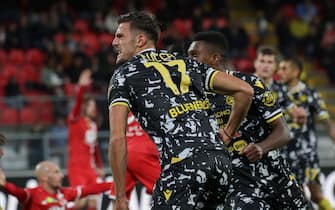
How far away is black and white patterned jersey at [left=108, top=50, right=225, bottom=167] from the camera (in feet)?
19.4

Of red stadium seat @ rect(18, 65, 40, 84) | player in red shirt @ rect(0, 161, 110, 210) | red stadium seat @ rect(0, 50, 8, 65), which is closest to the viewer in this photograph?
player in red shirt @ rect(0, 161, 110, 210)

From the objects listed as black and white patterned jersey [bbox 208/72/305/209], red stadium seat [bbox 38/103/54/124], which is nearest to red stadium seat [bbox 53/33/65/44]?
red stadium seat [bbox 38/103/54/124]

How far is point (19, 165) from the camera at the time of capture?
14734 mm

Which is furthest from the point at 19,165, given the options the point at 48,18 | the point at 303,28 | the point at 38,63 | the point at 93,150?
the point at 303,28

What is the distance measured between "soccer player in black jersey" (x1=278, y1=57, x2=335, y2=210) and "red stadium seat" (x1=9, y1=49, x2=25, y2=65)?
30.1 ft

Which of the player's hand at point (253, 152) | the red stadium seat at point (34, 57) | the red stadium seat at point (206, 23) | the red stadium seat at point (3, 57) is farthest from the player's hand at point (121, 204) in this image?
the red stadium seat at point (206, 23)

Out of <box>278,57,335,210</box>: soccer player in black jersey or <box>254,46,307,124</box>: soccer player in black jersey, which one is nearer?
<box>254,46,307,124</box>: soccer player in black jersey

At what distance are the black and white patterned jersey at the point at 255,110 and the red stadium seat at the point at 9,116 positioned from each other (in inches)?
357

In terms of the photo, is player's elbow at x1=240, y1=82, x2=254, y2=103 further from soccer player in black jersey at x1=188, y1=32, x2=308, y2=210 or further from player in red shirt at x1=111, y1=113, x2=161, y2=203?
player in red shirt at x1=111, y1=113, x2=161, y2=203

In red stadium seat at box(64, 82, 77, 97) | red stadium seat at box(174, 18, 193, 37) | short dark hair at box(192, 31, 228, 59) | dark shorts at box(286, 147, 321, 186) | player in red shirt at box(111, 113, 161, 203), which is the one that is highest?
red stadium seat at box(174, 18, 193, 37)

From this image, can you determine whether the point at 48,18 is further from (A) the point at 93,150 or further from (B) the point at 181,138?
(B) the point at 181,138

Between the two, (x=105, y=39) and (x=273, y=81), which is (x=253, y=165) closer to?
(x=273, y=81)

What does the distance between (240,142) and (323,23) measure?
18.5 meters

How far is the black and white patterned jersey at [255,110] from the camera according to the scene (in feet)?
22.7
